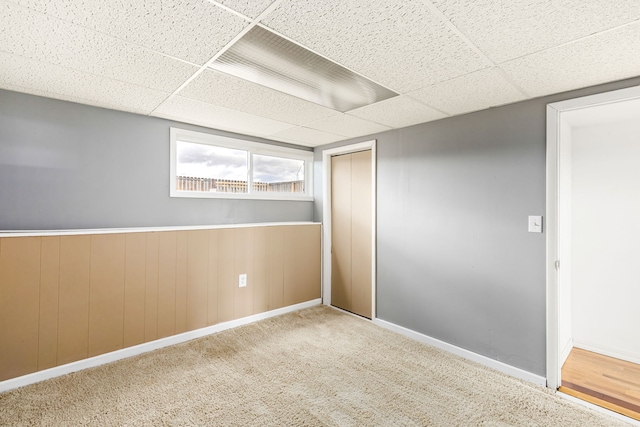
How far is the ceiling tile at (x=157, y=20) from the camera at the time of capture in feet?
4.16

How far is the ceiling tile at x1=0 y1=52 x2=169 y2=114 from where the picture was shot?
187cm

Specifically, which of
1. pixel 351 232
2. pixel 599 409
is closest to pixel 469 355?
pixel 599 409

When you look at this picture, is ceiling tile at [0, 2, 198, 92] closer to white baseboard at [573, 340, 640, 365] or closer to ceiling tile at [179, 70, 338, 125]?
ceiling tile at [179, 70, 338, 125]

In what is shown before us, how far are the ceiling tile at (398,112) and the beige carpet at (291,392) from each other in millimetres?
2213

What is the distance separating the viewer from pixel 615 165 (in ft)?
8.57

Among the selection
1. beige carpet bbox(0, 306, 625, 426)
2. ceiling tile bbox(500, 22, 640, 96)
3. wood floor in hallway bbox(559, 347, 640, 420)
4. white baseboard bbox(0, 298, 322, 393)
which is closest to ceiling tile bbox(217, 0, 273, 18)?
ceiling tile bbox(500, 22, 640, 96)

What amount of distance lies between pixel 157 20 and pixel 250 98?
100 cm

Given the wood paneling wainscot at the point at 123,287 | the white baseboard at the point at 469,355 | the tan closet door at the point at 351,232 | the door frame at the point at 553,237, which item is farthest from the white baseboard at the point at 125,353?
the door frame at the point at 553,237

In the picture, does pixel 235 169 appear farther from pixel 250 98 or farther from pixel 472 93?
pixel 472 93

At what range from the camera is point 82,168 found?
2525mm

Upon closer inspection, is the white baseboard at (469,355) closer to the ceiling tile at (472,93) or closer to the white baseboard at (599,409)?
the white baseboard at (599,409)

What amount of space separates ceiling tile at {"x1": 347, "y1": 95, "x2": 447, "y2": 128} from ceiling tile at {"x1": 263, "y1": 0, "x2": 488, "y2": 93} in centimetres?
46

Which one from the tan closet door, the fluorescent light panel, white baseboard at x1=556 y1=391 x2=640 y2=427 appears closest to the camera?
the fluorescent light panel

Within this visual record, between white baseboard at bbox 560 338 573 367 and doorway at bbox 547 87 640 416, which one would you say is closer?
doorway at bbox 547 87 640 416
